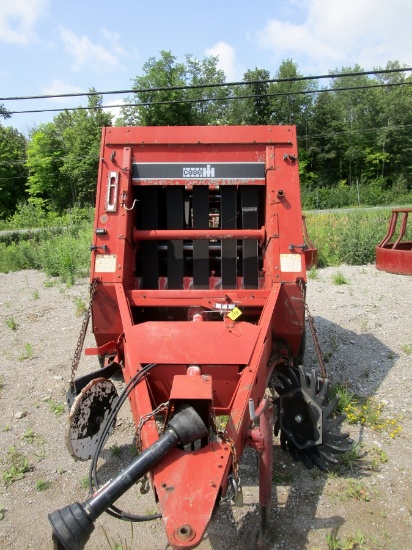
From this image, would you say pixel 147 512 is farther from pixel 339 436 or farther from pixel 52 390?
pixel 52 390

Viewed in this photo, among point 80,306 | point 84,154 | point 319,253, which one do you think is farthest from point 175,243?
point 84,154

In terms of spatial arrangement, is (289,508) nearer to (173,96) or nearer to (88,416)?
(88,416)

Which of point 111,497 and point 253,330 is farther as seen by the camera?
point 253,330

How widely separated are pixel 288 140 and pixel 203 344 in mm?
2150

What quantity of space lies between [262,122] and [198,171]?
46508 millimetres

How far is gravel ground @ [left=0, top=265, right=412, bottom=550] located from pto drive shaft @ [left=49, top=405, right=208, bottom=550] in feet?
2.55

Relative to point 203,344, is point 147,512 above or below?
below

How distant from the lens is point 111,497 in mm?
1970

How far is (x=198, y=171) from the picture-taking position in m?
4.27

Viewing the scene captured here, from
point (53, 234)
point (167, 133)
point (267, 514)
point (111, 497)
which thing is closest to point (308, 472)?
point (267, 514)

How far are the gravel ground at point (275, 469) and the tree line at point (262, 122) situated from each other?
109ft

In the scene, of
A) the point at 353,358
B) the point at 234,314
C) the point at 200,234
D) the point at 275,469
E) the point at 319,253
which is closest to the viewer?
the point at 275,469

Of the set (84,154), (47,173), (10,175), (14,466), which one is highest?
(84,154)

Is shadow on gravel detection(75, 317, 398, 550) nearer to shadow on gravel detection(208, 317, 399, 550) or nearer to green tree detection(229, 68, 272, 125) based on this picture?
shadow on gravel detection(208, 317, 399, 550)
